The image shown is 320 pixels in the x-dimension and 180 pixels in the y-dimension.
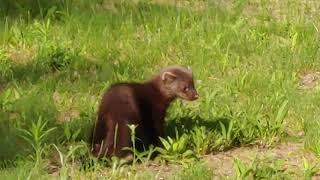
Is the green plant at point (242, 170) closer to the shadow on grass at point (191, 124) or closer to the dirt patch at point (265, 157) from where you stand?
the dirt patch at point (265, 157)

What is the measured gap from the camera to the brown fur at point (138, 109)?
6.21 m

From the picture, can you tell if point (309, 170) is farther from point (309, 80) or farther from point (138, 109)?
point (309, 80)

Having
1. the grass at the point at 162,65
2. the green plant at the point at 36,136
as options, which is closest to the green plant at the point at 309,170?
the grass at the point at 162,65

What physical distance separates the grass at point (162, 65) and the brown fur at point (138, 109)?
0.53 ft

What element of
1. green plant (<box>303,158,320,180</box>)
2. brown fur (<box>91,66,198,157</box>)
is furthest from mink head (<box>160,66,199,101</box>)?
green plant (<box>303,158,320,180</box>)

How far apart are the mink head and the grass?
0.30 meters

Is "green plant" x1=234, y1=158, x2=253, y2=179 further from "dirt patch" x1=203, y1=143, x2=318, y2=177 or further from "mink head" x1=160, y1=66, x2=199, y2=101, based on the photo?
"mink head" x1=160, y1=66, x2=199, y2=101

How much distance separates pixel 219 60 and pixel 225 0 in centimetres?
187

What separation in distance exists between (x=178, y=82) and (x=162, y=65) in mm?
2032

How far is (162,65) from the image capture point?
338 inches

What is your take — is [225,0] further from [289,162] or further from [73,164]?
[73,164]

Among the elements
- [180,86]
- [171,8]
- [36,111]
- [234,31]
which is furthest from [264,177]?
[171,8]

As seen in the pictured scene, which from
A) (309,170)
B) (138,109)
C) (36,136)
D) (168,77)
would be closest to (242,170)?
(309,170)

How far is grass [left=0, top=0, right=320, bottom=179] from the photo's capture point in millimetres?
6531
